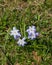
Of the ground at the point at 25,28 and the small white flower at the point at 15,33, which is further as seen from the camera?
the small white flower at the point at 15,33

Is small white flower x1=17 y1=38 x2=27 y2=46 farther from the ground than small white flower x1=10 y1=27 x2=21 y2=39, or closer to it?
closer to it

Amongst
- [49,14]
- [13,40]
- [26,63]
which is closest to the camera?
[26,63]

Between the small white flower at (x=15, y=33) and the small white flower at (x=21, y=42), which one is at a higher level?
the small white flower at (x=15, y=33)

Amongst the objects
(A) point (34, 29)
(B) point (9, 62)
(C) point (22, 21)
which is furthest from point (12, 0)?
(B) point (9, 62)

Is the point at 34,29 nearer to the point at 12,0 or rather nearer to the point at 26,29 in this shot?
the point at 26,29

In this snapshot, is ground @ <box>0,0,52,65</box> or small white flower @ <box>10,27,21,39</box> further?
small white flower @ <box>10,27,21,39</box>

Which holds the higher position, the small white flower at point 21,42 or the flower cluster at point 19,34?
the flower cluster at point 19,34

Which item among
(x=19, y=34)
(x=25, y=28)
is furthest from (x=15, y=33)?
(x=25, y=28)

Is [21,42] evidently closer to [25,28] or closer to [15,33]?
[15,33]

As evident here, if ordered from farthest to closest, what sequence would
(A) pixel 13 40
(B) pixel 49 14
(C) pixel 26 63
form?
1. (B) pixel 49 14
2. (A) pixel 13 40
3. (C) pixel 26 63
